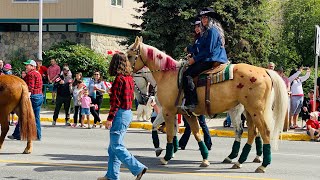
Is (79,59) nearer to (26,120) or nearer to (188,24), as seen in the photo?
(188,24)

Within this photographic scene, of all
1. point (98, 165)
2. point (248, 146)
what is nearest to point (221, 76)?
point (248, 146)

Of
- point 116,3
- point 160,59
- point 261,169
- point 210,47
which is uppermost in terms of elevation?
point 116,3

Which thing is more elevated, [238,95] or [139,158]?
[238,95]

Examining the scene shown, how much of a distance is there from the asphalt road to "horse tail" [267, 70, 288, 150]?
0.68 m

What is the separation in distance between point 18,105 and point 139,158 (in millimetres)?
2668

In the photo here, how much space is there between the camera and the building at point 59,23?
3631 centimetres

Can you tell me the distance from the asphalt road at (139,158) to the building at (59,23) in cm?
1994

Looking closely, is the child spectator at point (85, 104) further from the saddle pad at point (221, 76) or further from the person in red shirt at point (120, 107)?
the person in red shirt at point (120, 107)

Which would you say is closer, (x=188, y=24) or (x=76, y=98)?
(x=76, y=98)

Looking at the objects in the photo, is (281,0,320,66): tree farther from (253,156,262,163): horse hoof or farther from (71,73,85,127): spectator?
(253,156,262,163): horse hoof

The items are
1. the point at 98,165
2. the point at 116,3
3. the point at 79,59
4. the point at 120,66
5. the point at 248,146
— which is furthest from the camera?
the point at 116,3

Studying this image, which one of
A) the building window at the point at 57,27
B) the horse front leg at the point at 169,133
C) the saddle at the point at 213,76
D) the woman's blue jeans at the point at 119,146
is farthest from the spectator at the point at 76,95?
the building window at the point at 57,27

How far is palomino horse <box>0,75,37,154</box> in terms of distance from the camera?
42.8 feet

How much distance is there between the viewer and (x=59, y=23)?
3697 centimetres
